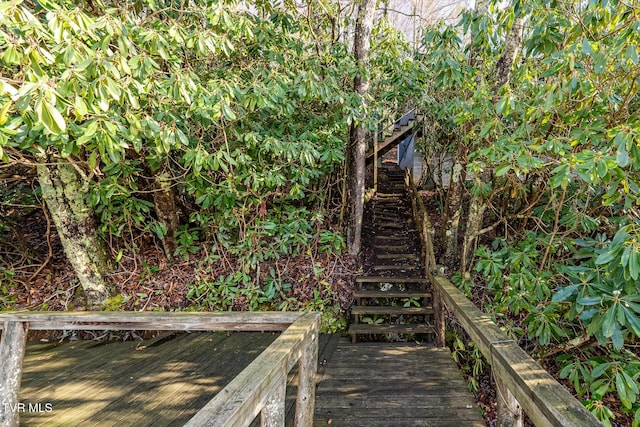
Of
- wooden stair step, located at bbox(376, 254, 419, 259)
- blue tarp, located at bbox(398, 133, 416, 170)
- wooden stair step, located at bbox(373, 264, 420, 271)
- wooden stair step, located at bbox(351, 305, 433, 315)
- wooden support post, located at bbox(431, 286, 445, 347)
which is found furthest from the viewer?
blue tarp, located at bbox(398, 133, 416, 170)

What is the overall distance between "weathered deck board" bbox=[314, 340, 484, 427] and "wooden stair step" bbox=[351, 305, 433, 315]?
89 centimetres

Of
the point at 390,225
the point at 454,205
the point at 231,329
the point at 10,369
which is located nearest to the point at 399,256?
the point at 390,225

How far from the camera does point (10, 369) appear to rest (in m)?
1.93

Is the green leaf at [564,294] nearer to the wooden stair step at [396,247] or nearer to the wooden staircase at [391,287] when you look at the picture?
the wooden staircase at [391,287]

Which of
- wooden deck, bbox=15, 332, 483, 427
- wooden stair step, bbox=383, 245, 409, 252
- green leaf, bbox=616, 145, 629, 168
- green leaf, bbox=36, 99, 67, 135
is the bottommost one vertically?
wooden deck, bbox=15, 332, 483, 427

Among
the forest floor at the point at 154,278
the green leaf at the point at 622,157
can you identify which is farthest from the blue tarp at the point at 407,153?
the green leaf at the point at 622,157

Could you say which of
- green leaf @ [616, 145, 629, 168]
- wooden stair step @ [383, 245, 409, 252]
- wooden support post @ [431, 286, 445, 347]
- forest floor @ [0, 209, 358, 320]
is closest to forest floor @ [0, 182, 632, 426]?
forest floor @ [0, 209, 358, 320]

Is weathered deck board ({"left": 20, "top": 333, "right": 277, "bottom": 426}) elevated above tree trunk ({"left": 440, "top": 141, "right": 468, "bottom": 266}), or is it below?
below

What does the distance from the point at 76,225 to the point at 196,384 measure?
2906 mm

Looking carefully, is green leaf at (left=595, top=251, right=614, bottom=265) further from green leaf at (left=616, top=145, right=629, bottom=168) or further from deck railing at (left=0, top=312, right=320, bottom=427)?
deck railing at (left=0, top=312, right=320, bottom=427)

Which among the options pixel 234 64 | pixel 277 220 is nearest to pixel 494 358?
pixel 277 220

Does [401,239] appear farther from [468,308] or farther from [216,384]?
[216,384]

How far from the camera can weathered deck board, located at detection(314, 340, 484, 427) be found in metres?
2.04

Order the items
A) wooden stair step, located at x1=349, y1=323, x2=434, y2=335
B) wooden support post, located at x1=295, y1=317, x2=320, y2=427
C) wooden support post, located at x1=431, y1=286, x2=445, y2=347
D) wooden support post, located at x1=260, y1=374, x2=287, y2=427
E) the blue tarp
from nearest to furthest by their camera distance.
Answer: wooden support post, located at x1=260, y1=374, x2=287, y2=427, wooden support post, located at x1=295, y1=317, x2=320, y2=427, wooden support post, located at x1=431, y1=286, x2=445, y2=347, wooden stair step, located at x1=349, y1=323, x2=434, y2=335, the blue tarp
